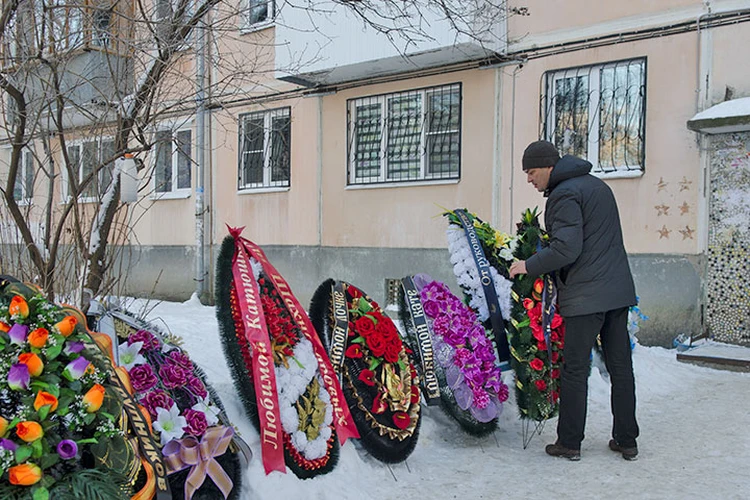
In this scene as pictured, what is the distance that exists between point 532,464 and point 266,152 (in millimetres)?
9527

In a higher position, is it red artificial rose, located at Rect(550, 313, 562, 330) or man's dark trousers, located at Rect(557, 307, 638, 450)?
red artificial rose, located at Rect(550, 313, 562, 330)

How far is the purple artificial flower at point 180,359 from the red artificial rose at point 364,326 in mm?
1054

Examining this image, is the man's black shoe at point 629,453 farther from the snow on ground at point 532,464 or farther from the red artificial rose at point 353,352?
the red artificial rose at point 353,352

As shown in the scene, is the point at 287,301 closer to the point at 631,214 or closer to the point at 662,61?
the point at 631,214

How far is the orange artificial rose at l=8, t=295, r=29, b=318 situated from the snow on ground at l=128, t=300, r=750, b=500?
1.38m

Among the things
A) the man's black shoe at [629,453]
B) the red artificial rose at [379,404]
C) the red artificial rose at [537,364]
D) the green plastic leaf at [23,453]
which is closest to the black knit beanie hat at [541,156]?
the red artificial rose at [537,364]

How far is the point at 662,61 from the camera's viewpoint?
27.3ft

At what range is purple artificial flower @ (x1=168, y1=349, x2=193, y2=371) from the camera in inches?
132

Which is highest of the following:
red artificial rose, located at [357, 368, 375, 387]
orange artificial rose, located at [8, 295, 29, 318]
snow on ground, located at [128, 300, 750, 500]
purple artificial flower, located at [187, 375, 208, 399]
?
orange artificial rose, located at [8, 295, 29, 318]

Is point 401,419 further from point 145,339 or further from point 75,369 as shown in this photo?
point 75,369

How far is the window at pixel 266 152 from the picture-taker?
12.4 meters

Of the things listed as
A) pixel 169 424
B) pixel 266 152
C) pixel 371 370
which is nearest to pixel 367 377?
pixel 371 370

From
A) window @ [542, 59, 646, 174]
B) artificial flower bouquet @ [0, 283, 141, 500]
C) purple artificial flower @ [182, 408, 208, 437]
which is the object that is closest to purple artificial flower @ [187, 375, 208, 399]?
purple artificial flower @ [182, 408, 208, 437]

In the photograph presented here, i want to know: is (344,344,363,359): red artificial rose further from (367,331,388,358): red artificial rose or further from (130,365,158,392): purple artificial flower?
(130,365,158,392): purple artificial flower
